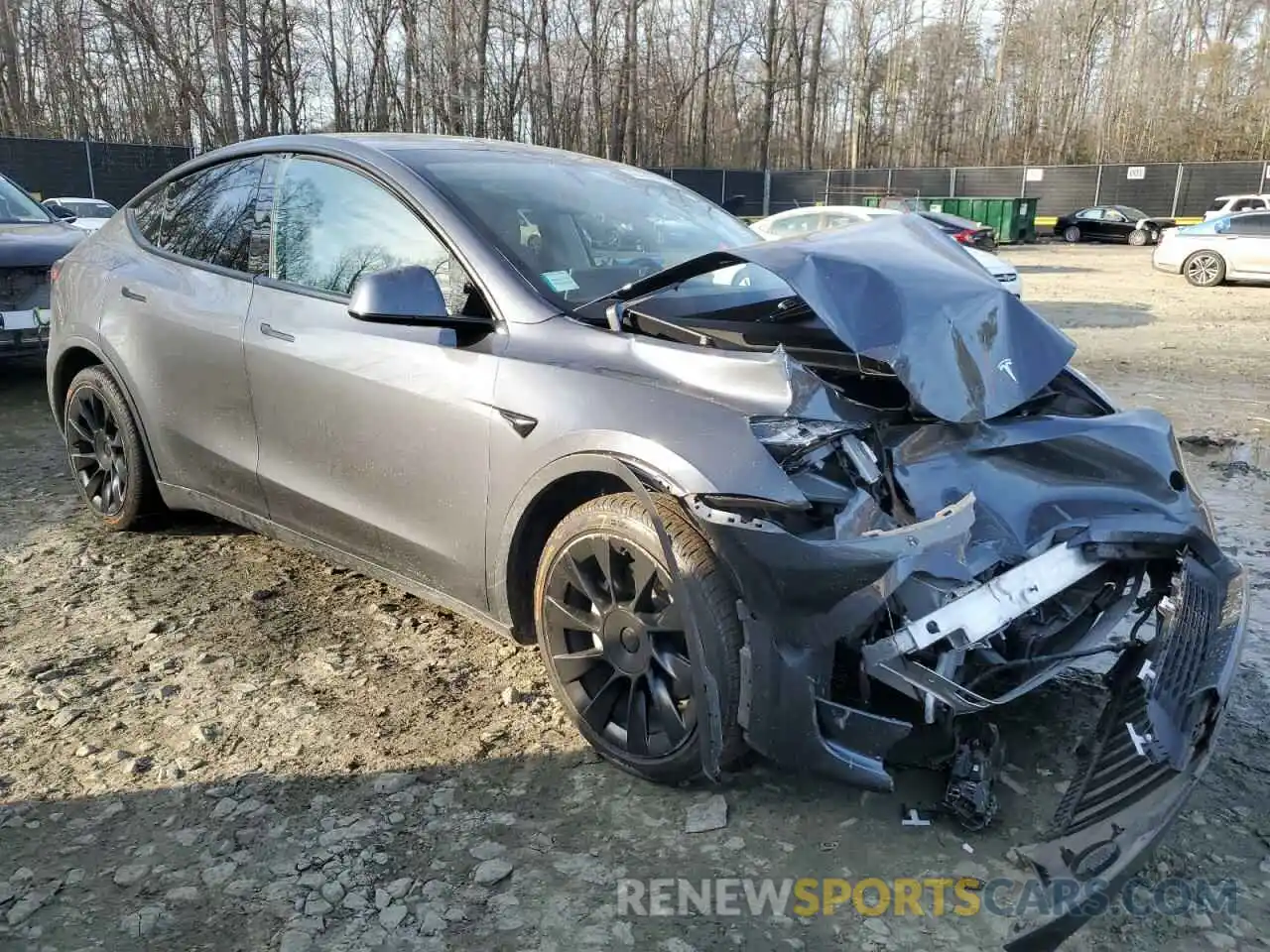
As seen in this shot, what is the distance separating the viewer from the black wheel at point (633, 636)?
7.67 ft

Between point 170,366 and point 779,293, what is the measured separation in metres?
2.45

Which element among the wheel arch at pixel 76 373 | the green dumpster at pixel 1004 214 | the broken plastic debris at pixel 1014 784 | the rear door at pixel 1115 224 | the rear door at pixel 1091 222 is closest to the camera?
the broken plastic debris at pixel 1014 784

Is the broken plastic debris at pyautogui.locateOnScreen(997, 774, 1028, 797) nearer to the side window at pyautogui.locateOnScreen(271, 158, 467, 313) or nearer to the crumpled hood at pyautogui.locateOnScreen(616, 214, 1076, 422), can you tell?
the crumpled hood at pyautogui.locateOnScreen(616, 214, 1076, 422)

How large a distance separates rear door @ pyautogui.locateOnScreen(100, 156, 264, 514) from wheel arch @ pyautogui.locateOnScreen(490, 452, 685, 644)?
4.38 feet

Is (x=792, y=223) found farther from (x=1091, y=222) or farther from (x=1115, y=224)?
(x=1115, y=224)

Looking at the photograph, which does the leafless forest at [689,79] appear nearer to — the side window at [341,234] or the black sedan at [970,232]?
the black sedan at [970,232]

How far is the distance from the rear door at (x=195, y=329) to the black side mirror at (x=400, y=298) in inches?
39.0

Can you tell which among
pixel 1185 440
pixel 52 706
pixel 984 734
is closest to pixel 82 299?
pixel 52 706

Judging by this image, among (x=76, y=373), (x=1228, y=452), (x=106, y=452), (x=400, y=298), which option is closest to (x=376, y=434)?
(x=400, y=298)

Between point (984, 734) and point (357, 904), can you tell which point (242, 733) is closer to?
point (357, 904)

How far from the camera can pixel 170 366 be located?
3889 mm

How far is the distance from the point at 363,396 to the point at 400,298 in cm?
48

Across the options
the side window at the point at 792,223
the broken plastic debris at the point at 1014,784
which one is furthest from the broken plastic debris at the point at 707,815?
the side window at the point at 792,223

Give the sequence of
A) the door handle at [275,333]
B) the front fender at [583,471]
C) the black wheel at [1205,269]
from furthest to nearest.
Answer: the black wheel at [1205,269] → the door handle at [275,333] → the front fender at [583,471]
